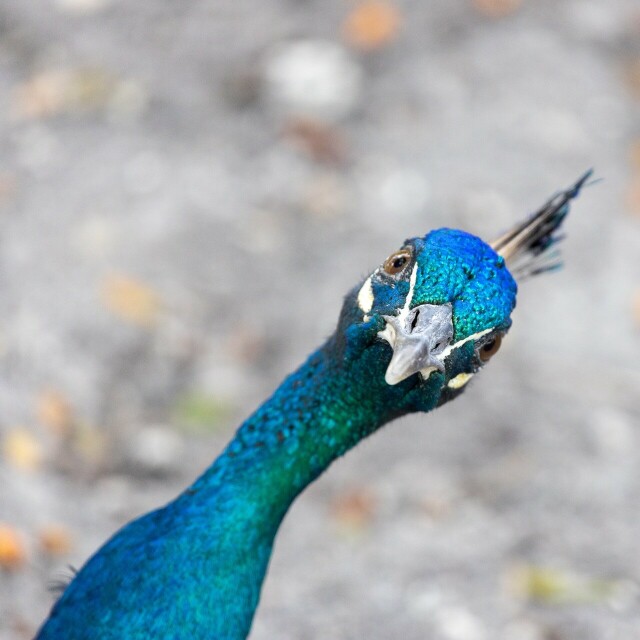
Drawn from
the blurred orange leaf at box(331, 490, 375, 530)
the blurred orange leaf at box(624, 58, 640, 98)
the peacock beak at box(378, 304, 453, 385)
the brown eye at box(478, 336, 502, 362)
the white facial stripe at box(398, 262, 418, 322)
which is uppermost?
the blurred orange leaf at box(624, 58, 640, 98)

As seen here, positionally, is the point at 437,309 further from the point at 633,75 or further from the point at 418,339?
the point at 633,75

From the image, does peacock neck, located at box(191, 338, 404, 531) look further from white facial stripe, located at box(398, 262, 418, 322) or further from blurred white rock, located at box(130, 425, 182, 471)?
blurred white rock, located at box(130, 425, 182, 471)

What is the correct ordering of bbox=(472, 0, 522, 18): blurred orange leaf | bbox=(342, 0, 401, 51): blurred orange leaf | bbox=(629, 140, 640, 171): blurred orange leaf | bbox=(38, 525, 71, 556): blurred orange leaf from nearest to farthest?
bbox=(38, 525, 71, 556): blurred orange leaf < bbox=(629, 140, 640, 171): blurred orange leaf < bbox=(342, 0, 401, 51): blurred orange leaf < bbox=(472, 0, 522, 18): blurred orange leaf

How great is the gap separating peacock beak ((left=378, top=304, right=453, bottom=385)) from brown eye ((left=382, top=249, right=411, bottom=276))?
0.31 ft

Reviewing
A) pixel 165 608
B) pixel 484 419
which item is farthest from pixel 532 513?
pixel 165 608

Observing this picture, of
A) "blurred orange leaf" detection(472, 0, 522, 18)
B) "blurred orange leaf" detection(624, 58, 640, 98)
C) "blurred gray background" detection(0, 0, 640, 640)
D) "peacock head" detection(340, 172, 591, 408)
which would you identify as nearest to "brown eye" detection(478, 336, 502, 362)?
"peacock head" detection(340, 172, 591, 408)

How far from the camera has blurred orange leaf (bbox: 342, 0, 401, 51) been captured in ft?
16.0

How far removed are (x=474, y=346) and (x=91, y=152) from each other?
273 centimetres

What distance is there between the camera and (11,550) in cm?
294

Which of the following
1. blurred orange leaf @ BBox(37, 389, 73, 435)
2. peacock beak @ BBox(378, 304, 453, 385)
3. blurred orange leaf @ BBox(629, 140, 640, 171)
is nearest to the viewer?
peacock beak @ BBox(378, 304, 453, 385)

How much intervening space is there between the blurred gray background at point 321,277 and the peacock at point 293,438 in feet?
2.31

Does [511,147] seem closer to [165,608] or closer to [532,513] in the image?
[532,513]

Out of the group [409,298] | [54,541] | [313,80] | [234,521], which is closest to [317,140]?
[313,80]

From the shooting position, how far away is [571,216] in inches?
174
